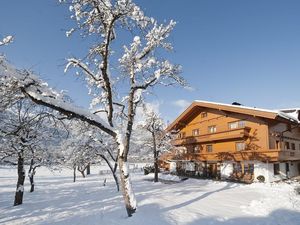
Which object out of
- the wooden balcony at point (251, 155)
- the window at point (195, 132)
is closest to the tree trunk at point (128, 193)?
the wooden balcony at point (251, 155)

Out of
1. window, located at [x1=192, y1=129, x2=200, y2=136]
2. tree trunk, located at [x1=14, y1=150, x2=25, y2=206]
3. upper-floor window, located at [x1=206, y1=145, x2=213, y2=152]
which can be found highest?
window, located at [x1=192, y1=129, x2=200, y2=136]

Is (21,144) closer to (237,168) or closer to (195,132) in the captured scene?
(237,168)

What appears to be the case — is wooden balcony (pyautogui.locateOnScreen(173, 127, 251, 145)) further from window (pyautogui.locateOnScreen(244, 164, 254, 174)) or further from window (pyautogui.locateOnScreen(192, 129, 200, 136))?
window (pyautogui.locateOnScreen(244, 164, 254, 174))

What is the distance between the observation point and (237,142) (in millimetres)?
35062

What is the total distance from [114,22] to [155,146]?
26.9 metres

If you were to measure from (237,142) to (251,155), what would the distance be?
324cm

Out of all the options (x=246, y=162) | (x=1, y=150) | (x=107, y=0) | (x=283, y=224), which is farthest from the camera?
(x=246, y=162)

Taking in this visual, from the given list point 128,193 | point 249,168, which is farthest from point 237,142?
point 128,193

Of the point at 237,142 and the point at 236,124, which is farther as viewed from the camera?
the point at 236,124

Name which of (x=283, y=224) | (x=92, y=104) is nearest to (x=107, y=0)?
(x=92, y=104)

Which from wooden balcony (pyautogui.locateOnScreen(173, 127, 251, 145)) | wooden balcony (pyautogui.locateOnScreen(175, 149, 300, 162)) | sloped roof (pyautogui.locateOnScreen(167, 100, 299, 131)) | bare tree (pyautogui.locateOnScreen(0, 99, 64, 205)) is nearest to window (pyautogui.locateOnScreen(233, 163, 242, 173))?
wooden balcony (pyautogui.locateOnScreen(175, 149, 300, 162))

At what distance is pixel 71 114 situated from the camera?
1286 cm

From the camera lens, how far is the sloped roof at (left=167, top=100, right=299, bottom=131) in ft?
97.8

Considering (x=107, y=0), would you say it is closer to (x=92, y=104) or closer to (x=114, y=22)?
(x=114, y=22)
